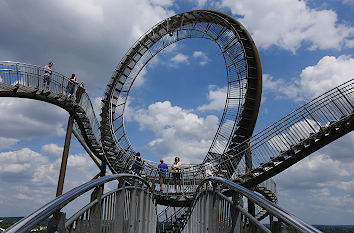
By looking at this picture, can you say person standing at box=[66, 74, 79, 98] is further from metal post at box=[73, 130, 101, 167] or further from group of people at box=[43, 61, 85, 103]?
metal post at box=[73, 130, 101, 167]

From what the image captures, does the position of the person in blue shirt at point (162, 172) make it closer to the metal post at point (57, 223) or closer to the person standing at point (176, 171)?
the person standing at point (176, 171)

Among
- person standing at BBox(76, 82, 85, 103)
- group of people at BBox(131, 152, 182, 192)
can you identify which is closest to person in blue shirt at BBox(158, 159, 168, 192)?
group of people at BBox(131, 152, 182, 192)

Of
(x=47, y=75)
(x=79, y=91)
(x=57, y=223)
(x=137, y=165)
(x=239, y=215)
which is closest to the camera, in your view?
(x=57, y=223)

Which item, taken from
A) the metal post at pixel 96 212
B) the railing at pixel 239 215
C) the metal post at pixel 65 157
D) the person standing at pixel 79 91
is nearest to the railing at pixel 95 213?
the metal post at pixel 96 212

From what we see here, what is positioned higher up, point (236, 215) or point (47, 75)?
point (47, 75)

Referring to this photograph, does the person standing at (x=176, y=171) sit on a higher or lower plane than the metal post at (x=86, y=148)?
lower

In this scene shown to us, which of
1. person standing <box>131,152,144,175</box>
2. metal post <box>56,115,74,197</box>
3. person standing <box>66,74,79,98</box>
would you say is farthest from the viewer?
person standing <box>131,152,144,175</box>

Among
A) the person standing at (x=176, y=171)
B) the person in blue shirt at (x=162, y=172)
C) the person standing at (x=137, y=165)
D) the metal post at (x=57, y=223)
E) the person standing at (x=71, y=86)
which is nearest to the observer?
the metal post at (x=57, y=223)

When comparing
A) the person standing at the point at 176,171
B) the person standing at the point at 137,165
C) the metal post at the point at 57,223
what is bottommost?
the metal post at the point at 57,223

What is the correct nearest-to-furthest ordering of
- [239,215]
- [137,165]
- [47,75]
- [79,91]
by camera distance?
[239,215]
[47,75]
[79,91]
[137,165]

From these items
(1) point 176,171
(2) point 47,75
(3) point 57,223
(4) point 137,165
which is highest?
(2) point 47,75

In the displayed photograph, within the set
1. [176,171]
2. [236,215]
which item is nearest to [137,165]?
[176,171]

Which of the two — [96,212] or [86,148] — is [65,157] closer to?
[86,148]

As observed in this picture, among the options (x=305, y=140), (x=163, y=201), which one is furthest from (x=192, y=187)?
(x=305, y=140)
